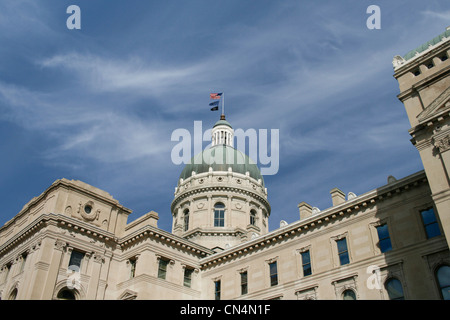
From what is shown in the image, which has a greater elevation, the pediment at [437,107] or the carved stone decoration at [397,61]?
the carved stone decoration at [397,61]

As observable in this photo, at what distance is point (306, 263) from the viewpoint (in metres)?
33.1

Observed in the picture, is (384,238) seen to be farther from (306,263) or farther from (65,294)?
(65,294)

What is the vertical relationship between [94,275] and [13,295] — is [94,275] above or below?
above

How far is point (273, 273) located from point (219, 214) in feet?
72.0

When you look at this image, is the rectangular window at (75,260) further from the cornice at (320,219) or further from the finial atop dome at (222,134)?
the finial atop dome at (222,134)

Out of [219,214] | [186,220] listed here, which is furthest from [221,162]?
[186,220]

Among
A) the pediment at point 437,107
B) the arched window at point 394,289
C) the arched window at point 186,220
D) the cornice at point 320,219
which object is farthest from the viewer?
the arched window at point 186,220

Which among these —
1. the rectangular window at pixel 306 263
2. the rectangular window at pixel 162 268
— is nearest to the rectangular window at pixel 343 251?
the rectangular window at pixel 306 263

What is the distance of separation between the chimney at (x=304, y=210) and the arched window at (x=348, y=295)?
27.7 ft

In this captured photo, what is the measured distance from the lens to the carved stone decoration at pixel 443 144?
2342 centimetres

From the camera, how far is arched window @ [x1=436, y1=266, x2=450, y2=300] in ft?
80.9

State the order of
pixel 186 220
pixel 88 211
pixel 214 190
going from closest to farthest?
pixel 88 211 → pixel 214 190 → pixel 186 220


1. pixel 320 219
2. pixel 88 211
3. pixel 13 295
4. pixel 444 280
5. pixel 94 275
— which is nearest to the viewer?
pixel 444 280

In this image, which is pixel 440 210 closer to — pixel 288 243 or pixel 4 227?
pixel 288 243
